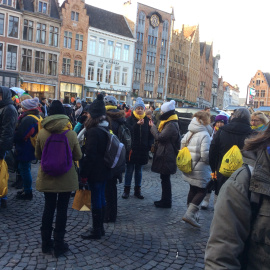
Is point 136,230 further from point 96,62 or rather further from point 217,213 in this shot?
point 96,62

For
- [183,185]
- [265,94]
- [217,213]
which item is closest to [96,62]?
[183,185]

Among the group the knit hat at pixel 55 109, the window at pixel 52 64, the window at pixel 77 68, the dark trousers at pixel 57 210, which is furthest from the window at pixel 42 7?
the dark trousers at pixel 57 210

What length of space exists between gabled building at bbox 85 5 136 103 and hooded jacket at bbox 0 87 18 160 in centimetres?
3247

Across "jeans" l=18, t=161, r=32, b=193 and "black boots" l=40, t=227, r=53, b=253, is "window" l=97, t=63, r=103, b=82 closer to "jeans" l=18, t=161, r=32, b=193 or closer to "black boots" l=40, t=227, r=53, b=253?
"jeans" l=18, t=161, r=32, b=193

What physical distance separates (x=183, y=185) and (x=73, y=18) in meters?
32.6

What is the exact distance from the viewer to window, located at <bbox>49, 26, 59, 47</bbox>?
34.3m

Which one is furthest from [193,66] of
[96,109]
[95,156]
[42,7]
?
[95,156]

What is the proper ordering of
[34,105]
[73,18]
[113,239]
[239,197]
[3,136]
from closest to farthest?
[239,197] → [113,239] → [3,136] → [34,105] → [73,18]

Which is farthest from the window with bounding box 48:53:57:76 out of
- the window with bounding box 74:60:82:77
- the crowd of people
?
the crowd of people

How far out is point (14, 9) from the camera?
101ft

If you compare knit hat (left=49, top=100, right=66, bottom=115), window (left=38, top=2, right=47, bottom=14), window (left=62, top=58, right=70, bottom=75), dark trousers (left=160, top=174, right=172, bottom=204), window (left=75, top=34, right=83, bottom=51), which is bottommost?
dark trousers (left=160, top=174, right=172, bottom=204)

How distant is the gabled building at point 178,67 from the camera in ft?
170

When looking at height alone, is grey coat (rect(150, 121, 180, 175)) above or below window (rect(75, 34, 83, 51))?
below

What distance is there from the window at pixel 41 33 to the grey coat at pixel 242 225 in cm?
3515
